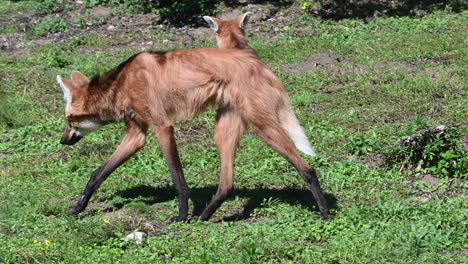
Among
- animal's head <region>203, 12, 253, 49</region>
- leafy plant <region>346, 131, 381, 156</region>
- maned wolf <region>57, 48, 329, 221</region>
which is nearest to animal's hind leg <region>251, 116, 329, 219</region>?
maned wolf <region>57, 48, 329, 221</region>

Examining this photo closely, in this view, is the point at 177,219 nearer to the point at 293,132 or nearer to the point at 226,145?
the point at 226,145

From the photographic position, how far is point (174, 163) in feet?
16.6

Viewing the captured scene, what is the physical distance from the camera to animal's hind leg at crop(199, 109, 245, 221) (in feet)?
16.3

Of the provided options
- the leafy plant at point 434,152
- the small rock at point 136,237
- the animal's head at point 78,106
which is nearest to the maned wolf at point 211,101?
the animal's head at point 78,106

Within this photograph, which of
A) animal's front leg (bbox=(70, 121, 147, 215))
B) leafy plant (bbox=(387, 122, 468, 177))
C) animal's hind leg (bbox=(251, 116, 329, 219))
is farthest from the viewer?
leafy plant (bbox=(387, 122, 468, 177))

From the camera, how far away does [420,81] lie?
7.45 m

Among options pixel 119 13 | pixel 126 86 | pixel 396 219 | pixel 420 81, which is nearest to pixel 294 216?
pixel 396 219

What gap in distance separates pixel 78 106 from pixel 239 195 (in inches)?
50.8

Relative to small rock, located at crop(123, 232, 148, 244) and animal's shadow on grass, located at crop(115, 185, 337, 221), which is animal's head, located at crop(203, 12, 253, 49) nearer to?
animal's shadow on grass, located at crop(115, 185, 337, 221)

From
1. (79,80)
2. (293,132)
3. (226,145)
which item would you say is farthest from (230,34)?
(293,132)

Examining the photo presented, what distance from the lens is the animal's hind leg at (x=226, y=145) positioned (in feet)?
16.3

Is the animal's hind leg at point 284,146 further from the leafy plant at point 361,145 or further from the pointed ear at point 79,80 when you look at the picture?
the pointed ear at point 79,80

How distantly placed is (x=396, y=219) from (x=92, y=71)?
450cm

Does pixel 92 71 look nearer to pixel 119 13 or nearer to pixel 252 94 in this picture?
pixel 119 13
